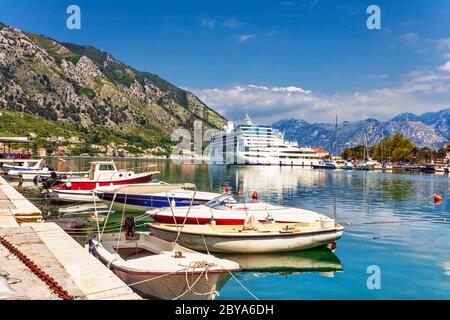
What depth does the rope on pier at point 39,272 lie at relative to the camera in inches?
315

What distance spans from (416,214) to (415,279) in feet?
66.7

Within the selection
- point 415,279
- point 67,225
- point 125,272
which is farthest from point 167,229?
point 415,279

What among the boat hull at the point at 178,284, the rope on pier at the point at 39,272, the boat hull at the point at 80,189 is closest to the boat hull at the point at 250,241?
the boat hull at the point at 178,284

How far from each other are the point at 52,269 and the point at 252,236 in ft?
30.3

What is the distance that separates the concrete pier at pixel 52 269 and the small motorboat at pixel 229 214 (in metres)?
7.36

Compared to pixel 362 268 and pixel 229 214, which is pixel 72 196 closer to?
pixel 229 214

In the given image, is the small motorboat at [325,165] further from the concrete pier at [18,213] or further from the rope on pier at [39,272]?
the rope on pier at [39,272]

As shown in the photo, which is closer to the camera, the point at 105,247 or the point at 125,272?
the point at 125,272

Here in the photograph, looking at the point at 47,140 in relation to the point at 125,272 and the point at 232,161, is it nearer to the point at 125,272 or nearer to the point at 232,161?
the point at 232,161

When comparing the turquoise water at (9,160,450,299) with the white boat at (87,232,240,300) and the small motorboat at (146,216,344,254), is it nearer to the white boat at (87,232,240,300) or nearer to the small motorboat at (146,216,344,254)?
the small motorboat at (146,216,344,254)

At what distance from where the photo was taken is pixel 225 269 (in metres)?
10.6

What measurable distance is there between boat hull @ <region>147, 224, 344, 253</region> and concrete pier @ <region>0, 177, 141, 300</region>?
546cm

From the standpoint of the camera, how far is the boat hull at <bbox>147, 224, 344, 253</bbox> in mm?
17359

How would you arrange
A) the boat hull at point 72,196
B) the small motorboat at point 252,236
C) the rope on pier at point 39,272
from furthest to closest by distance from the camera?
the boat hull at point 72,196, the small motorboat at point 252,236, the rope on pier at point 39,272
